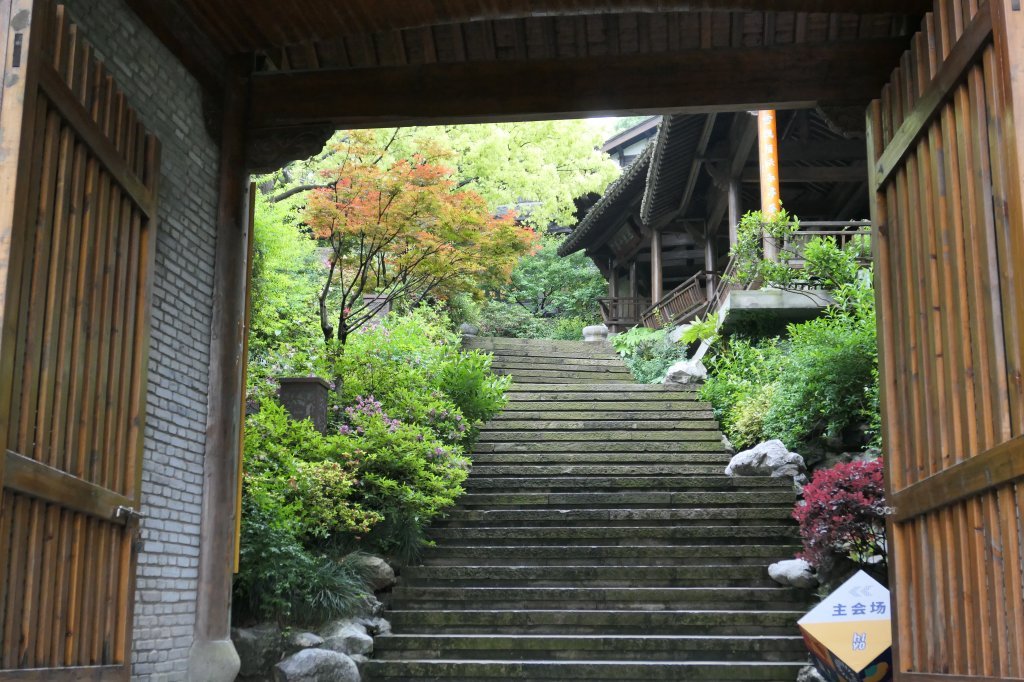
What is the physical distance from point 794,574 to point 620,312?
17.1 meters

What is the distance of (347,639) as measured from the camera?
25.9ft

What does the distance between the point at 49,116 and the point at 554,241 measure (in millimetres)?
25579

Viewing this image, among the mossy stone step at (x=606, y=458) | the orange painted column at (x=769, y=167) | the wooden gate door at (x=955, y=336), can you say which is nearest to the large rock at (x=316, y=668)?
the wooden gate door at (x=955, y=336)

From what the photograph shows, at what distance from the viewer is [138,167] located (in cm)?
533

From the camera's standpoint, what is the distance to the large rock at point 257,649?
7.46m

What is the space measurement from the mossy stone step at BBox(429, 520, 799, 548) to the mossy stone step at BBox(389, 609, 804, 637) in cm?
117

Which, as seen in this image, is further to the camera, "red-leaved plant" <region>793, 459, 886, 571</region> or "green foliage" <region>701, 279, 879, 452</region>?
"green foliage" <region>701, 279, 879, 452</region>

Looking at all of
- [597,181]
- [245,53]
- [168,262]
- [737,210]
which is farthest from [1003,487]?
[597,181]

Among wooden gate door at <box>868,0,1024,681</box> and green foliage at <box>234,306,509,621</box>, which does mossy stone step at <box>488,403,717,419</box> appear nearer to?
green foliage at <box>234,306,509,621</box>

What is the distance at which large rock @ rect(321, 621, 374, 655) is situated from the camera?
25.7ft

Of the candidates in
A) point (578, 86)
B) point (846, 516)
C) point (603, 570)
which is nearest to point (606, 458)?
point (603, 570)

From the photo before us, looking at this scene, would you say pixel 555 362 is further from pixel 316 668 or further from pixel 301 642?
pixel 316 668

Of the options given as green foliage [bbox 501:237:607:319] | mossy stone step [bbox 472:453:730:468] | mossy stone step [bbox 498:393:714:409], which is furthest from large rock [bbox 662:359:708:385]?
green foliage [bbox 501:237:607:319]

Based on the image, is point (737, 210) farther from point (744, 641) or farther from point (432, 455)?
point (744, 641)
